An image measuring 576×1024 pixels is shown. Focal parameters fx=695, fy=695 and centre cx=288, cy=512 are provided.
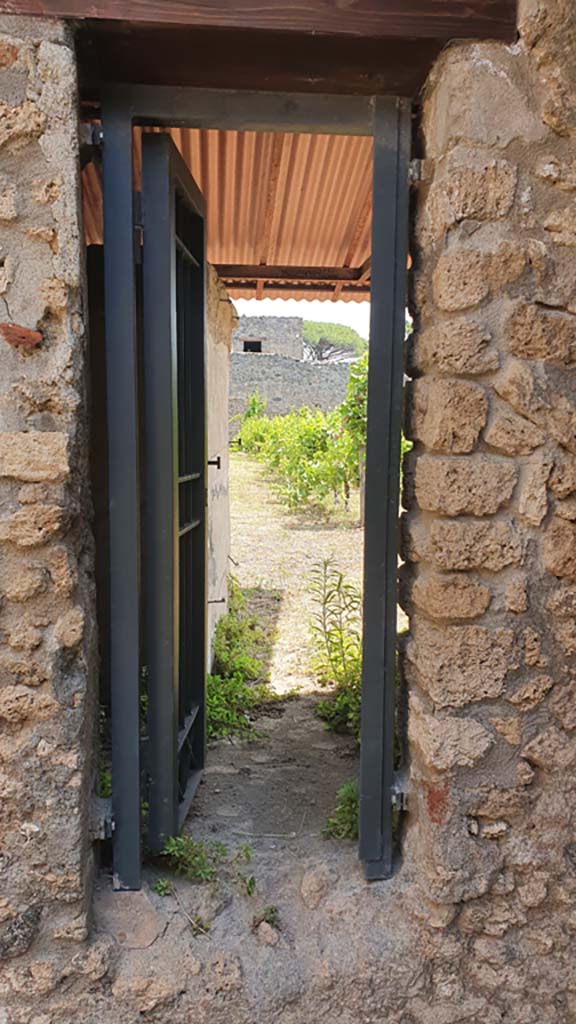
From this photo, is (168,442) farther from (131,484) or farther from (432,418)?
(432,418)

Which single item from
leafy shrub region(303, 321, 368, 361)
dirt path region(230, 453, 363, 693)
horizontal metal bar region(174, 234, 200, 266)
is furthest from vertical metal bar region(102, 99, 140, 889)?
leafy shrub region(303, 321, 368, 361)

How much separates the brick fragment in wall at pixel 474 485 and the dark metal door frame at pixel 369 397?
0.22m

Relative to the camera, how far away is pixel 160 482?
2.17m

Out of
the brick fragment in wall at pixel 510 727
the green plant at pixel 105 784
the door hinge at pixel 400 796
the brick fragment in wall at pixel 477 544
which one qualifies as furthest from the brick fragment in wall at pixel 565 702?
the green plant at pixel 105 784

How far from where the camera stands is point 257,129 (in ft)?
6.84

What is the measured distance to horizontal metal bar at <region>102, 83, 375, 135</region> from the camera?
201 cm

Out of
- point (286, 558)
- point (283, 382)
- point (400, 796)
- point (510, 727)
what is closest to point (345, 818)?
point (400, 796)

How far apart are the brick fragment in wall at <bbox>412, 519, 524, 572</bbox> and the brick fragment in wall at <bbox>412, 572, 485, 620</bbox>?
4 centimetres

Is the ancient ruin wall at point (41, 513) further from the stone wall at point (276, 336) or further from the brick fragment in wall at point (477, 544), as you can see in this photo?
the stone wall at point (276, 336)

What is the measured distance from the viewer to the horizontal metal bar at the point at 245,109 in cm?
201

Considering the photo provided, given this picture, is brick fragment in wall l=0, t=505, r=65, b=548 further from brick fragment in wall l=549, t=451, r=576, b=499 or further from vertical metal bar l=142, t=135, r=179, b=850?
brick fragment in wall l=549, t=451, r=576, b=499

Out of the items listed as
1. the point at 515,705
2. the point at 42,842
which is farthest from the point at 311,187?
the point at 42,842

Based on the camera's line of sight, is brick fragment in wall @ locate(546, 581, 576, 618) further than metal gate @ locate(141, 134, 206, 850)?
No

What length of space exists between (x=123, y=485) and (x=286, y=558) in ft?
18.1
